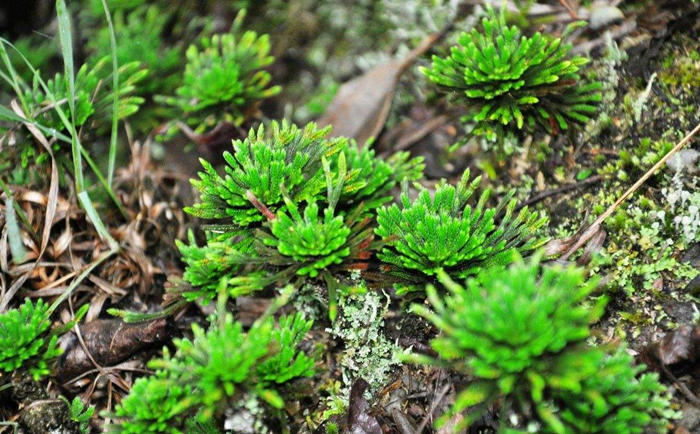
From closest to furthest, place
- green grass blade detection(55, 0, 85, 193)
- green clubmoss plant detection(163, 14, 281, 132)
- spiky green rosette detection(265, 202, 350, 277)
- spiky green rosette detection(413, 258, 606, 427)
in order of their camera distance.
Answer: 1. spiky green rosette detection(413, 258, 606, 427)
2. spiky green rosette detection(265, 202, 350, 277)
3. green grass blade detection(55, 0, 85, 193)
4. green clubmoss plant detection(163, 14, 281, 132)

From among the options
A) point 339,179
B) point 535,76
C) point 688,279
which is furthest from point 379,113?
point 688,279

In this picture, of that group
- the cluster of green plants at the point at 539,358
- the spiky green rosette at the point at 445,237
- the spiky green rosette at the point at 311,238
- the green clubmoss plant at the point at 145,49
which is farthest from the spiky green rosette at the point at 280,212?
the green clubmoss plant at the point at 145,49

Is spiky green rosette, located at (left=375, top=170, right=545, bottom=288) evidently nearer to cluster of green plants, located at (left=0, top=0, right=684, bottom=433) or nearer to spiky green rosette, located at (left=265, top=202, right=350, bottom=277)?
cluster of green plants, located at (left=0, top=0, right=684, bottom=433)

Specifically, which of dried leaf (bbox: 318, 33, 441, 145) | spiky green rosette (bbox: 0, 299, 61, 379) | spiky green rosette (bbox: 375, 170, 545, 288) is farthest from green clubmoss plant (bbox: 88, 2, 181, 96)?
spiky green rosette (bbox: 375, 170, 545, 288)

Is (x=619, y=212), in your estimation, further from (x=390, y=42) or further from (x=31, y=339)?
(x=31, y=339)

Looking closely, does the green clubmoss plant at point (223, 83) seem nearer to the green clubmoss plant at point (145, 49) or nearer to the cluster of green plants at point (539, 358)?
the green clubmoss plant at point (145, 49)

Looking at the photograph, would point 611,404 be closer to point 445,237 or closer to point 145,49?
point 445,237
